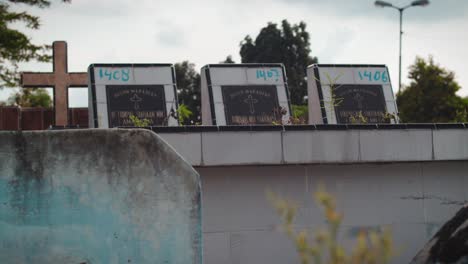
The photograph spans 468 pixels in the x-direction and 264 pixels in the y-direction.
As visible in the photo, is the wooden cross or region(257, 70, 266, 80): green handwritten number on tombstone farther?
the wooden cross

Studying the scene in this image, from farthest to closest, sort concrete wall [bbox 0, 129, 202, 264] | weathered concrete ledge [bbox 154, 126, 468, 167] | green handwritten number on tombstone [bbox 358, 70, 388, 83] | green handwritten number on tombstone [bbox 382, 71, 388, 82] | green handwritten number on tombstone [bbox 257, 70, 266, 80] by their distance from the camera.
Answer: green handwritten number on tombstone [bbox 382, 71, 388, 82] < green handwritten number on tombstone [bbox 358, 70, 388, 83] < green handwritten number on tombstone [bbox 257, 70, 266, 80] < weathered concrete ledge [bbox 154, 126, 468, 167] < concrete wall [bbox 0, 129, 202, 264]

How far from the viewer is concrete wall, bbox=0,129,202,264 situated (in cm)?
711

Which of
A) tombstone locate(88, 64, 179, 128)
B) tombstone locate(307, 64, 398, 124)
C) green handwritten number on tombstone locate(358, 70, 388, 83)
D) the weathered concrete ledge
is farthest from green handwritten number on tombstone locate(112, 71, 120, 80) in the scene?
the weathered concrete ledge

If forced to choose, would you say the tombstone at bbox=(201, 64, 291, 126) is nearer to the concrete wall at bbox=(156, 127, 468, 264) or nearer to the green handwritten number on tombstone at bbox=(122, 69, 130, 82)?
the green handwritten number on tombstone at bbox=(122, 69, 130, 82)

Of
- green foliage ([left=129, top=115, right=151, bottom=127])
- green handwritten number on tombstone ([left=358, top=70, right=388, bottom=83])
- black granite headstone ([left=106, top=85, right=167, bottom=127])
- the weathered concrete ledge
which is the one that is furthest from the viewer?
green handwritten number on tombstone ([left=358, top=70, right=388, bottom=83])

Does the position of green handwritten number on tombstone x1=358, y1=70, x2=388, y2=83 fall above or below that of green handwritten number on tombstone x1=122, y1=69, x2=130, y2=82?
below

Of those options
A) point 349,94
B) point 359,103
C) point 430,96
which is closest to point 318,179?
point 359,103

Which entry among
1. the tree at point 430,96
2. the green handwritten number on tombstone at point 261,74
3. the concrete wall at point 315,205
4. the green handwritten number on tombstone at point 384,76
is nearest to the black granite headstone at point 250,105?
the green handwritten number on tombstone at point 261,74

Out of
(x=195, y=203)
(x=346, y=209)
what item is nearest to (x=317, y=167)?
(x=346, y=209)

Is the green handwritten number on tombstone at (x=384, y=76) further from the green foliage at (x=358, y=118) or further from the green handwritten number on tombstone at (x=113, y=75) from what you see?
the green handwritten number on tombstone at (x=113, y=75)

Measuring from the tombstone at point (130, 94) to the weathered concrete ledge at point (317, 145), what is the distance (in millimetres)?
2703

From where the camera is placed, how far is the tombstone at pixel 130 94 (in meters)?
11.5

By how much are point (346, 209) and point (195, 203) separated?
231 cm

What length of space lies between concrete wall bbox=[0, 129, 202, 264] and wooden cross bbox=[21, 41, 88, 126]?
7.61m
